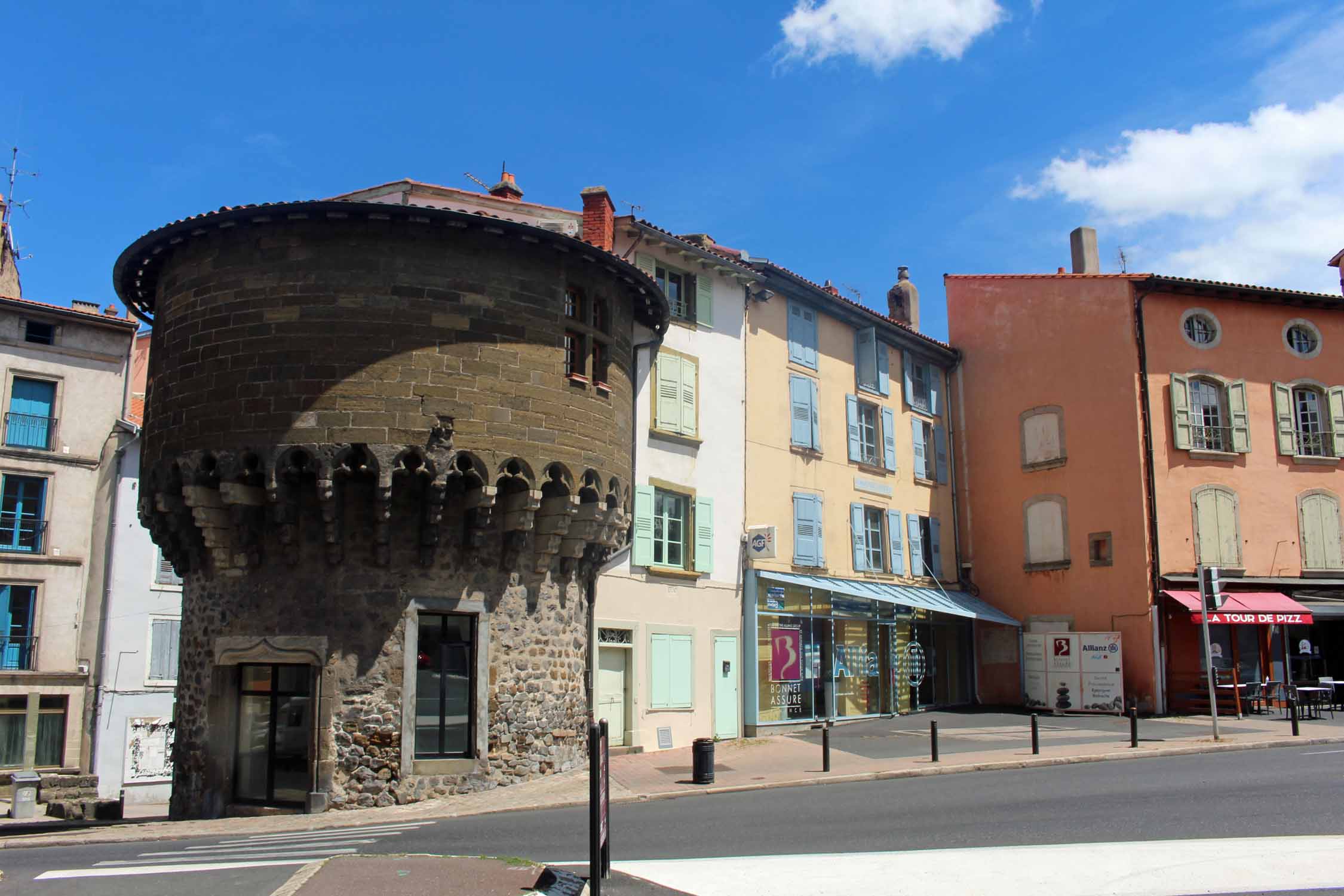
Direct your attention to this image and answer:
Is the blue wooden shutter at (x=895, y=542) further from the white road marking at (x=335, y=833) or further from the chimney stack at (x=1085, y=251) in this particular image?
the white road marking at (x=335, y=833)

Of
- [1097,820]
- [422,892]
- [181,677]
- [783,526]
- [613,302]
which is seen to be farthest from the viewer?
[783,526]

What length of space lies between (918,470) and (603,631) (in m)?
12.0

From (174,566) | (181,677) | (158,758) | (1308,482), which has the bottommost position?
(158,758)

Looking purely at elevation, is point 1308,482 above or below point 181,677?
above

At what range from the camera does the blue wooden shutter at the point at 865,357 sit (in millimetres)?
25859

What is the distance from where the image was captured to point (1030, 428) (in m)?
27.4

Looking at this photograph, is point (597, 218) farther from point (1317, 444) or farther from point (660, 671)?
point (1317, 444)

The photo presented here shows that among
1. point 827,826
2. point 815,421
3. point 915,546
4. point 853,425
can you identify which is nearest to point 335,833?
point 827,826

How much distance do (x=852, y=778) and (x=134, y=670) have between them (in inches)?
765

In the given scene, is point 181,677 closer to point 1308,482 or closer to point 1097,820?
point 1097,820

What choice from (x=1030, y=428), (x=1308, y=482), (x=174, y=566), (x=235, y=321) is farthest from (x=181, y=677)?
(x=1308, y=482)

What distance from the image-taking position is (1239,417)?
25906mm

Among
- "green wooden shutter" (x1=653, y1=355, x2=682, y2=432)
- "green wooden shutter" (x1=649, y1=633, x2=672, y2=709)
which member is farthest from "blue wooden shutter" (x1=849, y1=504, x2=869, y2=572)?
"green wooden shutter" (x1=649, y1=633, x2=672, y2=709)

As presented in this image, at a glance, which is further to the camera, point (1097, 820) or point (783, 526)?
point (783, 526)
